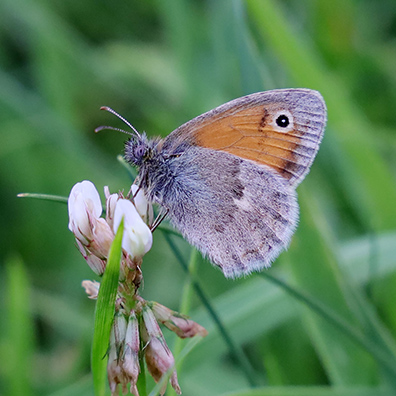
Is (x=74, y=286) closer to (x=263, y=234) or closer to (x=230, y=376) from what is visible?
(x=230, y=376)

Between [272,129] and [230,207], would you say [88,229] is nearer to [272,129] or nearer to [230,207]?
[230,207]

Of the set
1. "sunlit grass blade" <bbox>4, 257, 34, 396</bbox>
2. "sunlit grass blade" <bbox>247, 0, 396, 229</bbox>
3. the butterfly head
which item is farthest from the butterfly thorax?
"sunlit grass blade" <bbox>247, 0, 396, 229</bbox>

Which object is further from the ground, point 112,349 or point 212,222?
point 212,222

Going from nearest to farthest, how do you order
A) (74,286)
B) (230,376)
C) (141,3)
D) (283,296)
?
1. (283,296)
2. (230,376)
3. (74,286)
4. (141,3)

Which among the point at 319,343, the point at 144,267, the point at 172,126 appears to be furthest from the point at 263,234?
the point at 172,126

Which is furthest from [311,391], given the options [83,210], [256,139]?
[256,139]

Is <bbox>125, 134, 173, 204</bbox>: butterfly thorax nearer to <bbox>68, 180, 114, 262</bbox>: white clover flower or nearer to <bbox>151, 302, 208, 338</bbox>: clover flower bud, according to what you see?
<bbox>68, 180, 114, 262</bbox>: white clover flower

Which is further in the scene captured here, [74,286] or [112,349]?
[74,286]
